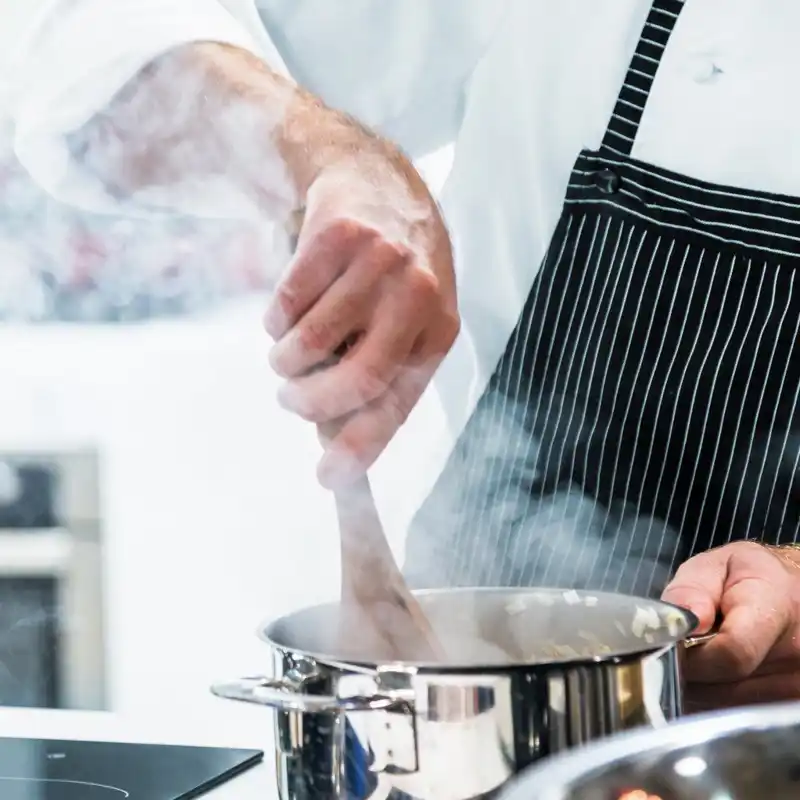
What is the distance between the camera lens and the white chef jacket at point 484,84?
873 millimetres

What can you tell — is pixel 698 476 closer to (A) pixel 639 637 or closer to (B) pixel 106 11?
(A) pixel 639 637

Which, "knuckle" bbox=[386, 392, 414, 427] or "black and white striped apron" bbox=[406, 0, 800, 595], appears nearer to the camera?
"knuckle" bbox=[386, 392, 414, 427]

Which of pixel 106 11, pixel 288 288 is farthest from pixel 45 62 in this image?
pixel 288 288

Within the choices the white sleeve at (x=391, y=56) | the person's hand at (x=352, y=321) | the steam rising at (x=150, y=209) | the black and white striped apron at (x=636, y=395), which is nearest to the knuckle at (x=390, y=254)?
the person's hand at (x=352, y=321)

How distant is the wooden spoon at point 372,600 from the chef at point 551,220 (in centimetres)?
8

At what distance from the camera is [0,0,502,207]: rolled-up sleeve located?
0.87m

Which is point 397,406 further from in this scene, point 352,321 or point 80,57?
point 80,57

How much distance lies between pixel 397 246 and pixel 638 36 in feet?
1.09

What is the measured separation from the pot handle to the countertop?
23 cm

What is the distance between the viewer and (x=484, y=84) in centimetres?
102

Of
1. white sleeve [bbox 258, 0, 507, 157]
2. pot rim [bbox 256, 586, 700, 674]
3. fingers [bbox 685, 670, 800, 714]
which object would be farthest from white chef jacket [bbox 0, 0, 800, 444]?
pot rim [bbox 256, 586, 700, 674]

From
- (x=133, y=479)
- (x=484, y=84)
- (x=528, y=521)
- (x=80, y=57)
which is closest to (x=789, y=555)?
(x=528, y=521)

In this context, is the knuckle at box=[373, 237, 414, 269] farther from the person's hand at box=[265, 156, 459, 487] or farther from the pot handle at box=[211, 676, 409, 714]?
the pot handle at box=[211, 676, 409, 714]

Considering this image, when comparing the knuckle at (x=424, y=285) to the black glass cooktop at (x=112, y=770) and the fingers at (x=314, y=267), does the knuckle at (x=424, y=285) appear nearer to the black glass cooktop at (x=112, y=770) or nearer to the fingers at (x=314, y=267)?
the fingers at (x=314, y=267)
